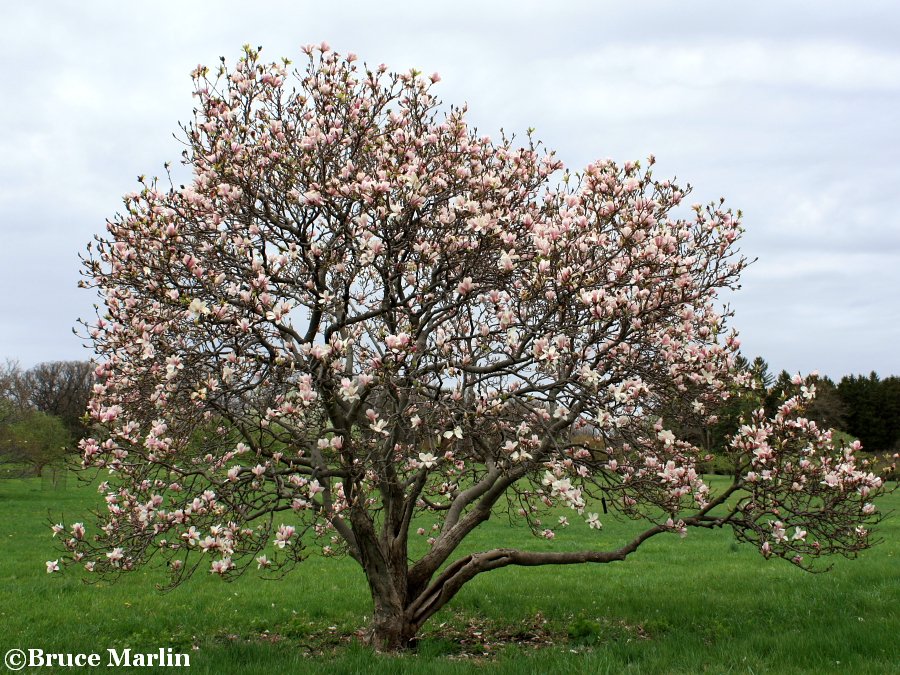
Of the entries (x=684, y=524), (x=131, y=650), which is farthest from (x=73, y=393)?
(x=684, y=524)

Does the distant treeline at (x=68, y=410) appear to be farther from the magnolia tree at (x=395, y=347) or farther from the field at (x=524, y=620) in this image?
the magnolia tree at (x=395, y=347)

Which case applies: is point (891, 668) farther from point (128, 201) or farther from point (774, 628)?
point (128, 201)

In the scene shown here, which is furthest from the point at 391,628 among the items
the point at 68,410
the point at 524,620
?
the point at 68,410

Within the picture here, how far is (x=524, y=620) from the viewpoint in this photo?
11.5m

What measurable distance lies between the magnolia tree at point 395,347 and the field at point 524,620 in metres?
1.23

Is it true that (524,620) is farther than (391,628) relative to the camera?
Yes

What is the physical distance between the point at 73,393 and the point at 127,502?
72.2 m

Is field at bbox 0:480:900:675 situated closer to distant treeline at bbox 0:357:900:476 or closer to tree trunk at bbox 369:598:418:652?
tree trunk at bbox 369:598:418:652

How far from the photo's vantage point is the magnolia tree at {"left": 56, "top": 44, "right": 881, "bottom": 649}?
7.59 meters

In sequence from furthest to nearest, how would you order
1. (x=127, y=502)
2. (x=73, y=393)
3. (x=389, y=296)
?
(x=73, y=393) < (x=389, y=296) < (x=127, y=502)

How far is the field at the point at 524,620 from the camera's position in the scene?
8266 millimetres

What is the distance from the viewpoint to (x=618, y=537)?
23156mm

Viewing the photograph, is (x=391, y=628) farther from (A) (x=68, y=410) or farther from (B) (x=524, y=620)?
(A) (x=68, y=410)

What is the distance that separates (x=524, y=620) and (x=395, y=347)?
6.91m
